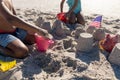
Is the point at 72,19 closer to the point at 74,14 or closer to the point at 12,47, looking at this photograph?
the point at 74,14

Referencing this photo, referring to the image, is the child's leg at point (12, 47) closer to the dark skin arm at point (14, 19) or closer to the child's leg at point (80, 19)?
the dark skin arm at point (14, 19)

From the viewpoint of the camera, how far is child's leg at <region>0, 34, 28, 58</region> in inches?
128

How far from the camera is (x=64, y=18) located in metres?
4.48

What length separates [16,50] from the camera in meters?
3.25

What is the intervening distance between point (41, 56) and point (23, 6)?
2586mm

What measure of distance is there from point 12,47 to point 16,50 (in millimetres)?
69

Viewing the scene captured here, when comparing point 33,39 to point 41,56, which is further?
point 33,39

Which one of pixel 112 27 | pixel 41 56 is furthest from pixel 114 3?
pixel 41 56

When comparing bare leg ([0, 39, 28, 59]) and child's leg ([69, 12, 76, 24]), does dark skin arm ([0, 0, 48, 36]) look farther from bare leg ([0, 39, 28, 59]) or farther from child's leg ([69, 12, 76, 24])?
child's leg ([69, 12, 76, 24])

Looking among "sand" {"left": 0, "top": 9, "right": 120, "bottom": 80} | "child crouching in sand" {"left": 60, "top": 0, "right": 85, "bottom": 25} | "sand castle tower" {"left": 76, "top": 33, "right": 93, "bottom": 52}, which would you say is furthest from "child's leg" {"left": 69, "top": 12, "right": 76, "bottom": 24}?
"sand castle tower" {"left": 76, "top": 33, "right": 93, "bottom": 52}

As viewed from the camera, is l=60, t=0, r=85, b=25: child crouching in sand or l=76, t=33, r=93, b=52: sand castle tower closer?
l=76, t=33, r=93, b=52: sand castle tower

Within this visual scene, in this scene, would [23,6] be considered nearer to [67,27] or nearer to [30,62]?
[67,27]

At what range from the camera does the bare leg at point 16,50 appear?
324 cm

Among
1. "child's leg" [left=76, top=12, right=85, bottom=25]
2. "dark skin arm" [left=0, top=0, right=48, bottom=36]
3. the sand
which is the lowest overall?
the sand
